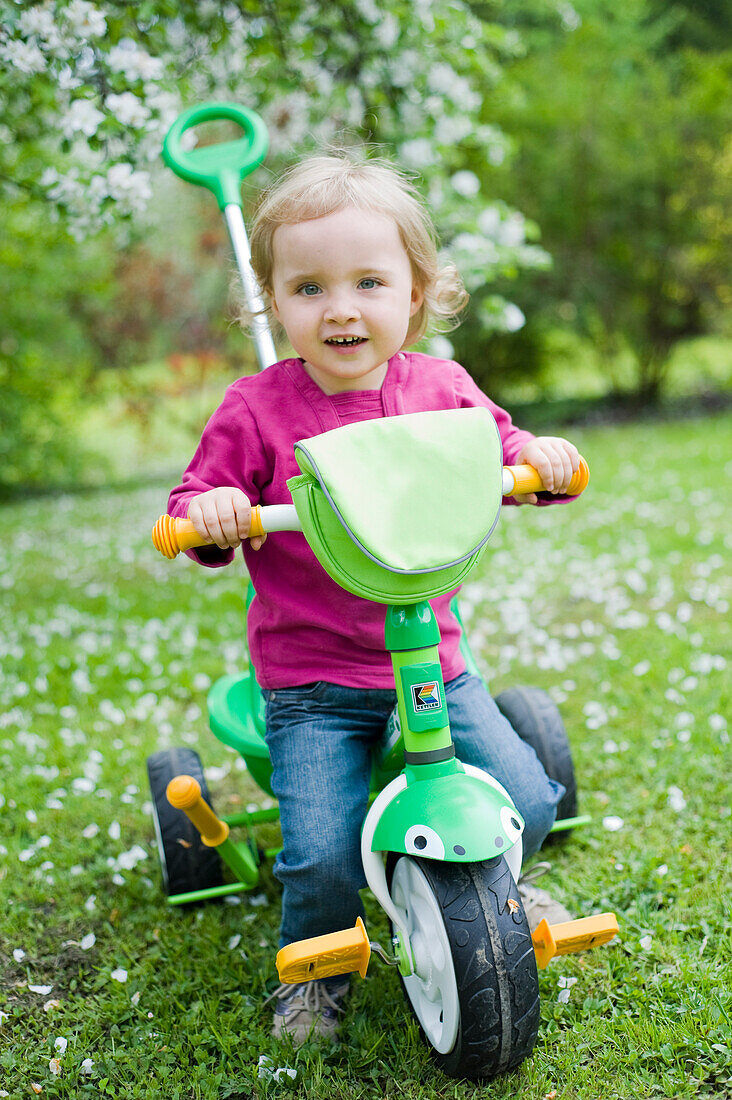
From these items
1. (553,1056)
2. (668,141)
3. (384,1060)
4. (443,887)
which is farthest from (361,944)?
(668,141)

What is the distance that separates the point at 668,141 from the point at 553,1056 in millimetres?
11336

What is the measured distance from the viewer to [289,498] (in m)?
2.21

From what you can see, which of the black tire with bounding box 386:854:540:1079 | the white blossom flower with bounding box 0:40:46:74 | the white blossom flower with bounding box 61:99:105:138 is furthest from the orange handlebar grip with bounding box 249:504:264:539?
the white blossom flower with bounding box 0:40:46:74

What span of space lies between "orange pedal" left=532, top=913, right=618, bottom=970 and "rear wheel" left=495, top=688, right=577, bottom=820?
2.47ft

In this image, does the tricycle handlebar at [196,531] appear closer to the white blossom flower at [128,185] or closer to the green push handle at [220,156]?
the green push handle at [220,156]

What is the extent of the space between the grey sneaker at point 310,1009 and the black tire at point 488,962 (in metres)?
0.43

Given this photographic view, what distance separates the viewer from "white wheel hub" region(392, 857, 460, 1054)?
71.6 inches

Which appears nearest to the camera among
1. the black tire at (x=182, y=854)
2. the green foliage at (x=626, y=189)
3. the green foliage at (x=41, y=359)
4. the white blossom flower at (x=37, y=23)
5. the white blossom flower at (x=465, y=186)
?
the black tire at (x=182, y=854)

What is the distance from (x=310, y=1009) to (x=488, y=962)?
653 mm

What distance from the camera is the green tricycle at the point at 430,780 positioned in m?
1.74

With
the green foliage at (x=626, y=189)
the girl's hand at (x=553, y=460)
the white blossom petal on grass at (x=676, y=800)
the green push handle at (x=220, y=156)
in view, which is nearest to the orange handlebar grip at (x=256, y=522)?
the girl's hand at (x=553, y=460)

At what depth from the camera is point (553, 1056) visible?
2016 millimetres

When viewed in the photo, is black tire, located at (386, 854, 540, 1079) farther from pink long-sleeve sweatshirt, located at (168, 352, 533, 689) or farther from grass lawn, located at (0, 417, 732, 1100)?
pink long-sleeve sweatshirt, located at (168, 352, 533, 689)

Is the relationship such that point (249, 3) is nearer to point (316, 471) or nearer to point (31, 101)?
point (31, 101)
